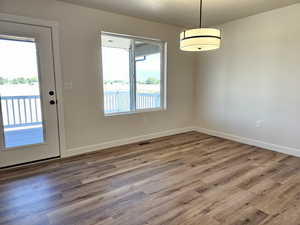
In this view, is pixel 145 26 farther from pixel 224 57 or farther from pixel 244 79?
pixel 244 79

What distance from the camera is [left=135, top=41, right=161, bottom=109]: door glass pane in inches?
164

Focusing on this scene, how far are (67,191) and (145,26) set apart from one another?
10.7 feet

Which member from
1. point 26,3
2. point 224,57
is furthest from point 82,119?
point 224,57

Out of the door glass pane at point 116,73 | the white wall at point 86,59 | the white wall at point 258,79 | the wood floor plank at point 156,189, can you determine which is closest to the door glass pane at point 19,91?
the white wall at point 86,59

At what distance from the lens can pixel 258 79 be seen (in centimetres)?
374

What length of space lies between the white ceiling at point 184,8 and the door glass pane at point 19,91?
1.06 m

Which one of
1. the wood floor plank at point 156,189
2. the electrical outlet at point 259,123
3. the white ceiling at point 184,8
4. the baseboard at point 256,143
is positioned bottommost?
the wood floor plank at point 156,189

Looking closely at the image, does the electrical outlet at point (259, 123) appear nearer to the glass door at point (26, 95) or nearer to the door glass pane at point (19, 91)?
the glass door at point (26, 95)

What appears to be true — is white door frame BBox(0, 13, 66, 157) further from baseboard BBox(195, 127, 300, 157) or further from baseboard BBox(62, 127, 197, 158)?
baseboard BBox(195, 127, 300, 157)

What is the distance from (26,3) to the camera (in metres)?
2.81

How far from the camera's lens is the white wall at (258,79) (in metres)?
3.31

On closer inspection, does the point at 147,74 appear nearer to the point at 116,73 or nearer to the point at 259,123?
the point at 116,73

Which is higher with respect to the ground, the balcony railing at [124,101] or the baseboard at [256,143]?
the balcony railing at [124,101]

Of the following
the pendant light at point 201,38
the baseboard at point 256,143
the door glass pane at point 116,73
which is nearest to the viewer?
the pendant light at point 201,38
